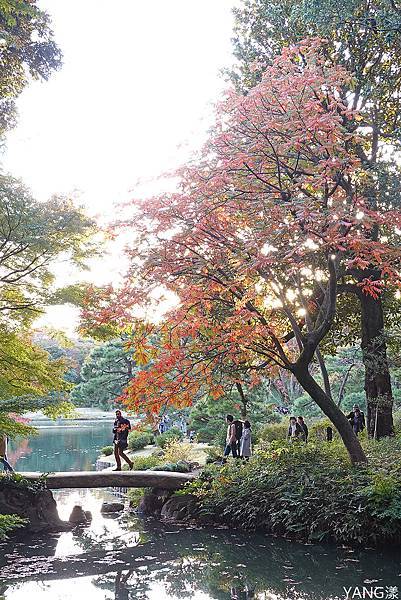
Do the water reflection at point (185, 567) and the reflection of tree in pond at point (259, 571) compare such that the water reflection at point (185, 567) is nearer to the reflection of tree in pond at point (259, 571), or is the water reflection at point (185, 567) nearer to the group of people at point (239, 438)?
the reflection of tree in pond at point (259, 571)

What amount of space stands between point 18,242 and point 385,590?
7.10 metres

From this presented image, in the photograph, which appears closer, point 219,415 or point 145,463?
point 145,463

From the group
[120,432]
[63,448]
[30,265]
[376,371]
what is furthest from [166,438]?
[63,448]

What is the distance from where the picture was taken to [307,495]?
26.9 ft

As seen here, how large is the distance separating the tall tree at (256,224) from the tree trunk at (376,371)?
2582 millimetres

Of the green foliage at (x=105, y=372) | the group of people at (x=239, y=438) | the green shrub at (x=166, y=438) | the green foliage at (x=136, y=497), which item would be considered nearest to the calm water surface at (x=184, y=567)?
the green foliage at (x=136, y=497)

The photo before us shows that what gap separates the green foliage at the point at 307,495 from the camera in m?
7.34

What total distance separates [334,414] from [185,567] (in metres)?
3.00

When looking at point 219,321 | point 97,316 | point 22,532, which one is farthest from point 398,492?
point 22,532

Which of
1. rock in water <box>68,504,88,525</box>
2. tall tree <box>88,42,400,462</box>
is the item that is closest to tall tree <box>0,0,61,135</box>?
tall tree <box>88,42,400,462</box>

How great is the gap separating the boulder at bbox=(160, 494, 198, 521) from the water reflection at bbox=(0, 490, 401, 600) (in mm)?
639

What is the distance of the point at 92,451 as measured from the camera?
25.6 m

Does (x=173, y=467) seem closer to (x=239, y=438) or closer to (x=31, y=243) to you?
(x=239, y=438)

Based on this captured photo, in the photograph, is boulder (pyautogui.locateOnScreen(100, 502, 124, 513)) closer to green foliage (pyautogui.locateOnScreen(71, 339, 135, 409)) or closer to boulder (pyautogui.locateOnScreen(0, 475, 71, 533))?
boulder (pyautogui.locateOnScreen(0, 475, 71, 533))
